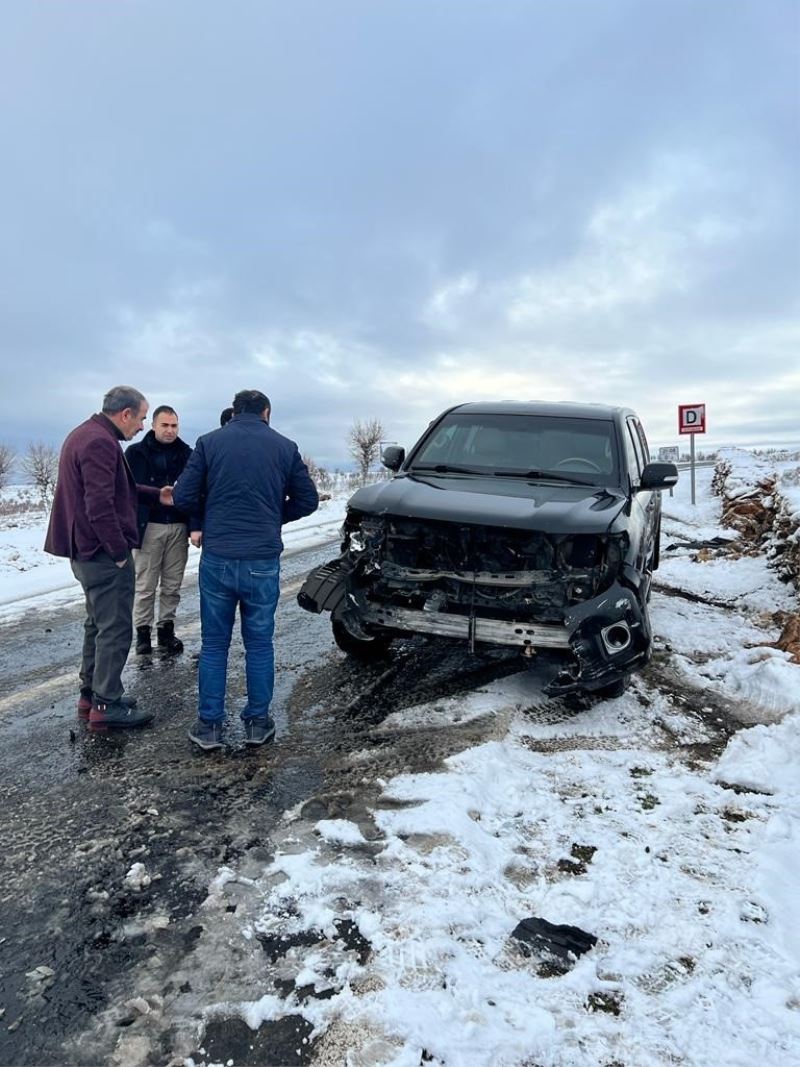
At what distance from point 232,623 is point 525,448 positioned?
278 cm

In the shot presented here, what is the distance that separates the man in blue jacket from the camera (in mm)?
3857

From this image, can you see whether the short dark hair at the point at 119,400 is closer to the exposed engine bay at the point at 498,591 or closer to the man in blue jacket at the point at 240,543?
the man in blue jacket at the point at 240,543

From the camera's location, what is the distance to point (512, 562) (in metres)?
4.28

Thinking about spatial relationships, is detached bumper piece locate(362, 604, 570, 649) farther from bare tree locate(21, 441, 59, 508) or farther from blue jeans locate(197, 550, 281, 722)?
bare tree locate(21, 441, 59, 508)

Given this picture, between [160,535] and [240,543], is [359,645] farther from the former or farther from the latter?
[160,535]

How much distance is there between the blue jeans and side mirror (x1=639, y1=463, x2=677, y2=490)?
2799 mm

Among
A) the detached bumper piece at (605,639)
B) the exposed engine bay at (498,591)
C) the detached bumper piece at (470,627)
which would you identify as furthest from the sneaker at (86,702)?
the detached bumper piece at (605,639)

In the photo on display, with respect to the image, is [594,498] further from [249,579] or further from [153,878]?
[153,878]

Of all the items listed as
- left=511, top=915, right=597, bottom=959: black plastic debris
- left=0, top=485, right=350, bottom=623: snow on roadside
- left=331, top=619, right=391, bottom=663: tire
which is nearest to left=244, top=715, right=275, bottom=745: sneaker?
left=331, top=619, right=391, bottom=663: tire

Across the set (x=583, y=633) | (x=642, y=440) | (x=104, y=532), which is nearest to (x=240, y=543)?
(x=104, y=532)

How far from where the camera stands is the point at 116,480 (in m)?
4.13

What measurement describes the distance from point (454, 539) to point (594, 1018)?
273 cm

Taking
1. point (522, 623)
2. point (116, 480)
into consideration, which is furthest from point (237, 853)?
point (116, 480)

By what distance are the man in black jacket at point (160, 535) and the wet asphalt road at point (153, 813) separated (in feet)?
1.14
